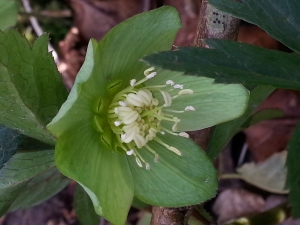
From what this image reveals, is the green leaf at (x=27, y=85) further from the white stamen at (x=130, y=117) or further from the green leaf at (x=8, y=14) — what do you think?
the green leaf at (x=8, y=14)

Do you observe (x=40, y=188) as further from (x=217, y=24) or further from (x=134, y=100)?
(x=217, y=24)

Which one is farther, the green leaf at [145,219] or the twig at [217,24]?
the green leaf at [145,219]

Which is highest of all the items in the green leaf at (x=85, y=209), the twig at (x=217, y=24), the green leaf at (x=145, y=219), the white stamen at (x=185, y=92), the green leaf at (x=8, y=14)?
the twig at (x=217, y=24)

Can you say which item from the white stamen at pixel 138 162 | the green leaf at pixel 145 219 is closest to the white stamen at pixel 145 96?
the white stamen at pixel 138 162

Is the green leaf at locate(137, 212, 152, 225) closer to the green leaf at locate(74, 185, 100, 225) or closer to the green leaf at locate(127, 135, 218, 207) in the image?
the green leaf at locate(74, 185, 100, 225)

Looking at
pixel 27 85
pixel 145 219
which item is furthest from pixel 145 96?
pixel 145 219

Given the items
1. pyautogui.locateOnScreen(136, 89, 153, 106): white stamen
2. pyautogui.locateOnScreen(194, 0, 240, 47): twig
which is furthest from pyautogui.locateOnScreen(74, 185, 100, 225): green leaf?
pyautogui.locateOnScreen(194, 0, 240, 47): twig
